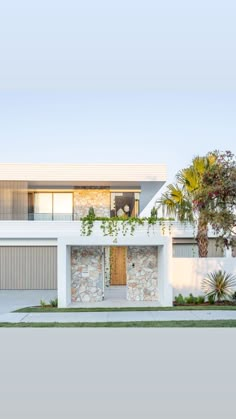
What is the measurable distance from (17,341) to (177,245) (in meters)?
16.4

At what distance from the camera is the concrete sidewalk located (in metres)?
12.2

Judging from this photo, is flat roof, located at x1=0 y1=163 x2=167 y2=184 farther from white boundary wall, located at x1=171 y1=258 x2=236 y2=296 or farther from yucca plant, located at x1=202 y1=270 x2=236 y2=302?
yucca plant, located at x1=202 y1=270 x2=236 y2=302

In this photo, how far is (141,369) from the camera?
7168 millimetres

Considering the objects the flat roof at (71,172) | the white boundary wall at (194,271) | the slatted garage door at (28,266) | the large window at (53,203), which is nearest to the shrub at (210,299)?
the white boundary wall at (194,271)

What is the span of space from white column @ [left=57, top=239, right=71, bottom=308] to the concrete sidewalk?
158 cm

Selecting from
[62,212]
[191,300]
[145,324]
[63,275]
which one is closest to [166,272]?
[191,300]

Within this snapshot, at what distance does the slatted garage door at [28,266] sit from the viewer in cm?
2303

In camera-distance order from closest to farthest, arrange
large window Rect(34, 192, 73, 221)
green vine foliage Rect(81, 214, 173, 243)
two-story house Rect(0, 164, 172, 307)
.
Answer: green vine foliage Rect(81, 214, 173, 243) → two-story house Rect(0, 164, 172, 307) → large window Rect(34, 192, 73, 221)

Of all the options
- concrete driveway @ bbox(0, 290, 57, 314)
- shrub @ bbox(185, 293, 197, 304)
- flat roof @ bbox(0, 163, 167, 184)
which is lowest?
concrete driveway @ bbox(0, 290, 57, 314)

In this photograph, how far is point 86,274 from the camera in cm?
1645

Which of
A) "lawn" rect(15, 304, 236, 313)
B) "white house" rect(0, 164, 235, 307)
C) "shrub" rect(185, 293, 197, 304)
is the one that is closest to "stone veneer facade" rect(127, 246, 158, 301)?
"white house" rect(0, 164, 235, 307)

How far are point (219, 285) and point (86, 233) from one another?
17.4ft

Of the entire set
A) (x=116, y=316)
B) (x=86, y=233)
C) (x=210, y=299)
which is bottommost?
(x=116, y=316)

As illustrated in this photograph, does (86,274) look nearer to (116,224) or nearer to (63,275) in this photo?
(63,275)
